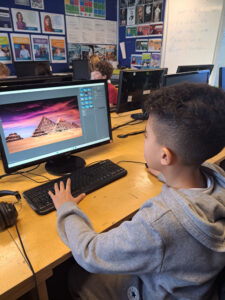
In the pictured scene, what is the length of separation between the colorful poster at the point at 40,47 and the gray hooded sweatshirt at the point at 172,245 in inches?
140

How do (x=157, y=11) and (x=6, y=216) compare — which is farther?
(x=157, y=11)

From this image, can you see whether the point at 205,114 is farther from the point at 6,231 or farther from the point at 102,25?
the point at 102,25

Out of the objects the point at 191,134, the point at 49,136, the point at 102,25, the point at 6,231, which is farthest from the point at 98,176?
the point at 102,25

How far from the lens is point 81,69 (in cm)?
356

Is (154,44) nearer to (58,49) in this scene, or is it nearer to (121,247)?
(58,49)

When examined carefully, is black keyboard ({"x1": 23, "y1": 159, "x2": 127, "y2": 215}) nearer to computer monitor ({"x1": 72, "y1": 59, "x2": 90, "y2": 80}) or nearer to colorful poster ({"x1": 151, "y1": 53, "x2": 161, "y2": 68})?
computer monitor ({"x1": 72, "y1": 59, "x2": 90, "y2": 80})

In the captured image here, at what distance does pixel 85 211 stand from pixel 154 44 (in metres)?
3.66

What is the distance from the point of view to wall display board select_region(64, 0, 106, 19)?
11.7ft

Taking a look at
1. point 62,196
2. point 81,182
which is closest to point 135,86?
point 81,182

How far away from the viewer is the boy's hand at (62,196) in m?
0.79

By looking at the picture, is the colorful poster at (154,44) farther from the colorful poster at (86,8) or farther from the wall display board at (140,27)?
the colorful poster at (86,8)

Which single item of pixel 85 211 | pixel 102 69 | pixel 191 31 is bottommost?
pixel 85 211

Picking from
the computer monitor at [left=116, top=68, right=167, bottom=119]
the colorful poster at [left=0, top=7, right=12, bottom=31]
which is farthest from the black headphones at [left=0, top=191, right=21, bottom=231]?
the colorful poster at [left=0, top=7, right=12, bottom=31]

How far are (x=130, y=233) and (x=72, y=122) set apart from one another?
643mm
